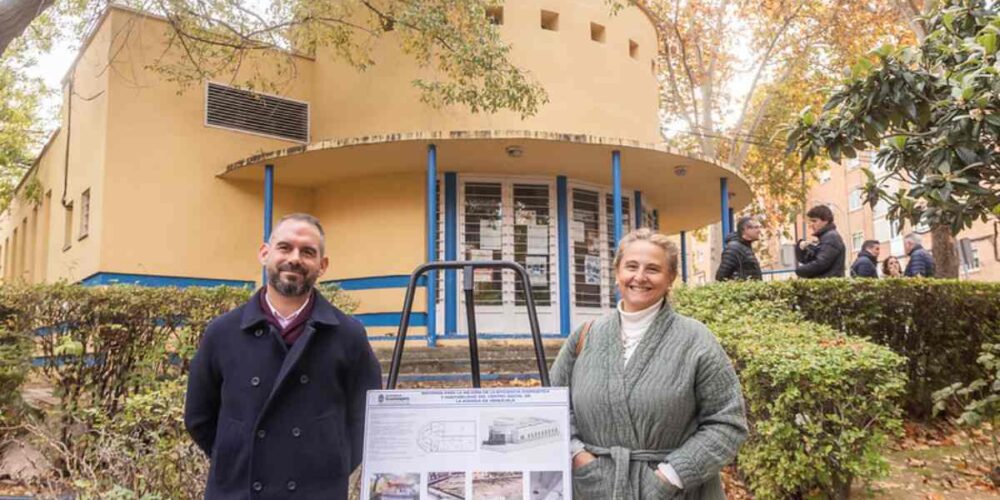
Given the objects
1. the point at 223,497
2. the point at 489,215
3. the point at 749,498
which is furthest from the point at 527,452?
the point at 489,215

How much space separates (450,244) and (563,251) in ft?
6.10

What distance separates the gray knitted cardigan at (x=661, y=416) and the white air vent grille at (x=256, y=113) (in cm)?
1062

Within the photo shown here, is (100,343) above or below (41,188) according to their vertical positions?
below

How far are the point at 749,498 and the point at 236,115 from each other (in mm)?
9940

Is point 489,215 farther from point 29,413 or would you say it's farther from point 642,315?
point 642,315

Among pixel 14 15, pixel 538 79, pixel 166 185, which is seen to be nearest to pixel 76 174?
pixel 166 185

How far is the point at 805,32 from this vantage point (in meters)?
18.2

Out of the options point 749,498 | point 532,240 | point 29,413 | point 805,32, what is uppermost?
point 805,32

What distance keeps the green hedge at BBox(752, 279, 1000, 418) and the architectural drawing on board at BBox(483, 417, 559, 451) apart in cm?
498

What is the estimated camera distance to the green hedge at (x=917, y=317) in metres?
7.00

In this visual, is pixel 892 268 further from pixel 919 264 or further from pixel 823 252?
pixel 823 252

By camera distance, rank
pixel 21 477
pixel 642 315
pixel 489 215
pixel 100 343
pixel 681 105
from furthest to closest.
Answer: pixel 681 105 < pixel 489 215 < pixel 100 343 < pixel 21 477 < pixel 642 315

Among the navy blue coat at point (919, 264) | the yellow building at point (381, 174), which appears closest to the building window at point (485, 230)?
the yellow building at point (381, 174)

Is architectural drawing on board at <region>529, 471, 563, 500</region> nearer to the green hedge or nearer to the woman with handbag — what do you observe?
the woman with handbag
